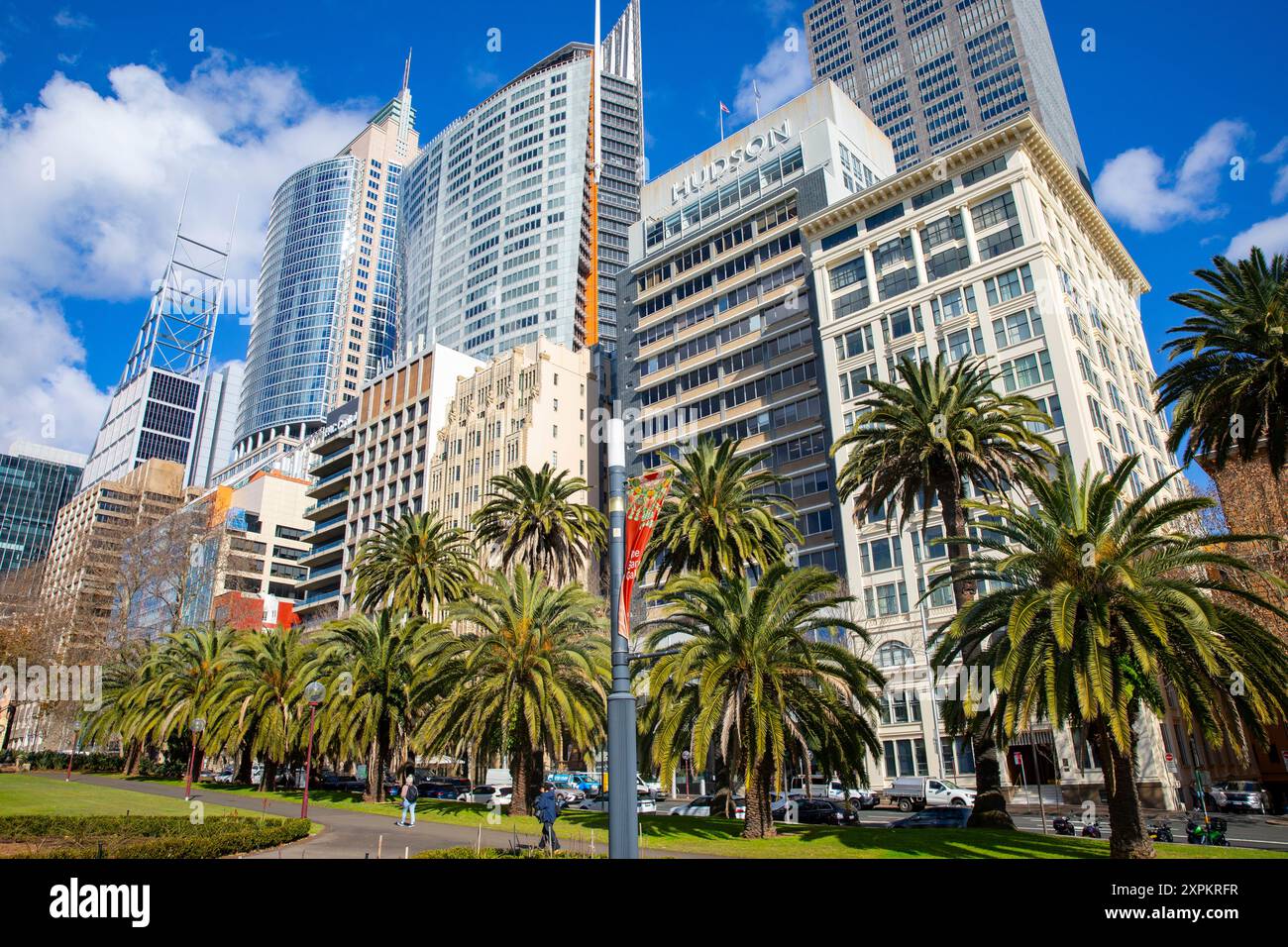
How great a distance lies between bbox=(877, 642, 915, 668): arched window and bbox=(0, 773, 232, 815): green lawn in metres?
41.9

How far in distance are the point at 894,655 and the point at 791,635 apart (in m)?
32.8

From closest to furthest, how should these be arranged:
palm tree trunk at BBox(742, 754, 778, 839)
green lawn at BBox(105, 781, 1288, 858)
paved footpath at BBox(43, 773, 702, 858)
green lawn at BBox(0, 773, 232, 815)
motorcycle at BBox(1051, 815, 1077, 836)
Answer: green lawn at BBox(105, 781, 1288, 858) < paved footpath at BBox(43, 773, 702, 858) < palm tree trunk at BBox(742, 754, 778, 839) < green lawn at BBox(0, 773, 232, 815) < motorcycle at BBox(1051, 815, 1077, 836)

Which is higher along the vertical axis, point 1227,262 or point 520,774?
point 1227,262

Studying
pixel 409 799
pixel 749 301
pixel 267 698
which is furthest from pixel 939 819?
pixel 749 301

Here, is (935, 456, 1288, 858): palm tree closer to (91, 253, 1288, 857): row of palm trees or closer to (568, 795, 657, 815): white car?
(91, 253, 1288, 857): row of palm trees

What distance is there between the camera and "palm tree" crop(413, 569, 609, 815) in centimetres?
3188

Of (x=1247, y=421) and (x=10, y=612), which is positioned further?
(x=10, y=612)

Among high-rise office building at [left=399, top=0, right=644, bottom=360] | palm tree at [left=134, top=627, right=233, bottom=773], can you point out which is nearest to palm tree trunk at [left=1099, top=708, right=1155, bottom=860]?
palm tree at [left=134, top=627, right=233, bottom=773]

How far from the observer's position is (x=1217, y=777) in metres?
60.0

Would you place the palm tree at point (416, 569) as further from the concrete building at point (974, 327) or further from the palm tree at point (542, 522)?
the concrete building at point (974, 327)

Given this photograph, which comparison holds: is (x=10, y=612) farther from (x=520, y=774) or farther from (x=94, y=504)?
(x=94, y=504)

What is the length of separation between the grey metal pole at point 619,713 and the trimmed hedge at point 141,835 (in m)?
11.5
